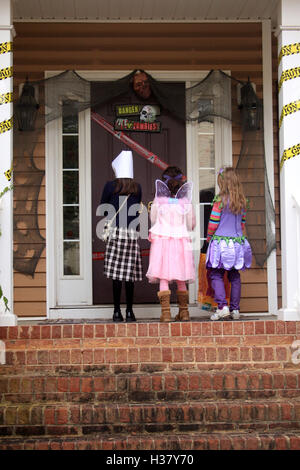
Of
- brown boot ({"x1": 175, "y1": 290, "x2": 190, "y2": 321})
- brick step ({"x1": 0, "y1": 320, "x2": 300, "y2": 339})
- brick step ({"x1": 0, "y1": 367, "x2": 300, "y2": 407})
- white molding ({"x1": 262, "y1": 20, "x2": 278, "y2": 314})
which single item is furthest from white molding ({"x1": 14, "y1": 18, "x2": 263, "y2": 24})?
brick step ({"x1": 0, "y1": 367, "x2": 300, "y2": 407})

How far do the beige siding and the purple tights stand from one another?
0.93m

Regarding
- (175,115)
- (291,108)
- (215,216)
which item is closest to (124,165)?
(215,216)

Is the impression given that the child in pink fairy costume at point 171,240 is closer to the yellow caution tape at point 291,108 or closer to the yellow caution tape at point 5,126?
the yellow caution tape at point 291,108

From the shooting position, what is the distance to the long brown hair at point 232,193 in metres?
5.64

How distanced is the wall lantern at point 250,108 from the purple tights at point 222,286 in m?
1.70

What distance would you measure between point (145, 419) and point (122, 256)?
179 cm

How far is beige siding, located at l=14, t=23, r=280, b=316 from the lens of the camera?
663cm

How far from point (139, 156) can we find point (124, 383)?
2.90 metres

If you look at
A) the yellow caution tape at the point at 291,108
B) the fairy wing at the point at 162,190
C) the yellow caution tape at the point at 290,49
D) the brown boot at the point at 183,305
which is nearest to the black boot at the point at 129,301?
the brown boot at the point at 183,305

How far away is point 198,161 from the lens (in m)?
6.83

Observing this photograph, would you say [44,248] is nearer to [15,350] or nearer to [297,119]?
[15,350]

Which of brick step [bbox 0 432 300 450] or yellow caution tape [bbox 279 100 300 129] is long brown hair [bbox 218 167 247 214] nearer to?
yellow caution tape [bbox 279 100 300 129]
